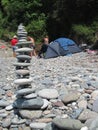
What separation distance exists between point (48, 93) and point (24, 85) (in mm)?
512

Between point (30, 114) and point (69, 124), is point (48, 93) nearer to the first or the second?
point (30, 114)

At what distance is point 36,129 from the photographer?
25.7 feet

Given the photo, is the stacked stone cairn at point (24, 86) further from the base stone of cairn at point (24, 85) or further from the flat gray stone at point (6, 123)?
the flat gray stone at point (6, 123)

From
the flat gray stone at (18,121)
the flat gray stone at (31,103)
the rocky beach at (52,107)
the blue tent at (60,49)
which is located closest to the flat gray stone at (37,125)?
the rocky beach at (52,107)

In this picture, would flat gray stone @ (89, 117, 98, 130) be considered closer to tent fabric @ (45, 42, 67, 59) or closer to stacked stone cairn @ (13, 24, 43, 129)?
stacked stone cairn @ (13, 24, 43, 129)

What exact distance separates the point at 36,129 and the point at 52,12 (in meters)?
23.3

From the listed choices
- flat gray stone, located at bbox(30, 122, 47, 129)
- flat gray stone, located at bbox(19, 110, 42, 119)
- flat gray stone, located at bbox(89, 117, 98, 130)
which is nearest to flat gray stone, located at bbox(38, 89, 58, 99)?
flat gray stone, located at bbox(19, 110, 42, 119)

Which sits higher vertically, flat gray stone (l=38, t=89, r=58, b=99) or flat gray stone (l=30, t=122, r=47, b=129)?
flat gray stone (l=38, t=89, r=58, b=99)

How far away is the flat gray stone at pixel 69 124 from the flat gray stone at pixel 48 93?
1.37 metres

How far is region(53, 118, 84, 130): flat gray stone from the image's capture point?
7.32m

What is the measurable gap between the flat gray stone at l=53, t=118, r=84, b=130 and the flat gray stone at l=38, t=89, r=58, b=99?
4.51ft

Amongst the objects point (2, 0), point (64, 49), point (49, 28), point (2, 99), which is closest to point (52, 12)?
point (49, 28)

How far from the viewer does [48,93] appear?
29.4 ft

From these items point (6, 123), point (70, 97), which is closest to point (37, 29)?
point (70, 97)
